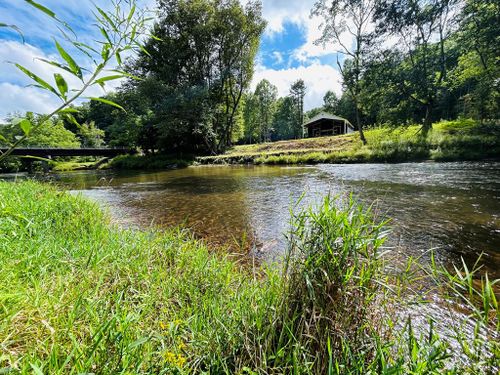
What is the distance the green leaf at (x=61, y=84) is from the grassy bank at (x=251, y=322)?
1.32 metres

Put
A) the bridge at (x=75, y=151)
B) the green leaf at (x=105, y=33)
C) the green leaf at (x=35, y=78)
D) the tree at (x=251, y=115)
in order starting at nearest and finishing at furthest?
1. the green leaf at (x=35, y=78)
2. the green leaf at (x=105, y=33)
3. the bridge at (x=75, y=151)
4. the tree at (x=251, y=115)

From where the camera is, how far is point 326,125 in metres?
42.1

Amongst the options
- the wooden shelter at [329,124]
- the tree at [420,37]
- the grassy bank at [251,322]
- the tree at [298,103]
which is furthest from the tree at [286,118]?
the grassy bank at [251,322]

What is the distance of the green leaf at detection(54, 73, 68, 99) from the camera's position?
77 cm

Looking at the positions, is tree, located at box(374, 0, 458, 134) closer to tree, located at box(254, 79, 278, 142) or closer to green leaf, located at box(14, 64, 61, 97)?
green leaf, located at box(14, 64, 61, 97)

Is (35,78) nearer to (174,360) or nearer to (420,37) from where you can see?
(174,360)

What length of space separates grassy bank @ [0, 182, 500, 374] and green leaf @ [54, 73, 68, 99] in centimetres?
132

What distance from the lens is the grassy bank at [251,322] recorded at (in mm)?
1408

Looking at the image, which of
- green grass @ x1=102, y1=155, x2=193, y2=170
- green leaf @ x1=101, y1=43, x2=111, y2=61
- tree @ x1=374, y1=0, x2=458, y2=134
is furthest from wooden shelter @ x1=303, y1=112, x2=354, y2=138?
green leaf @ x1=101, y1=43, x2=111, y2=61

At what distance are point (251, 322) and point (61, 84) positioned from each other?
1.86m

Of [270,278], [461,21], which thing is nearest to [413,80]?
[461,21]

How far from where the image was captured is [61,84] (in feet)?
2.60

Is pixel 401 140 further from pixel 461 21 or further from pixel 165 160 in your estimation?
pixel 165 160

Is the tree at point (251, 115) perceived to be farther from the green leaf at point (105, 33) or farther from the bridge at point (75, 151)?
the green leaf at point (105, 33)
